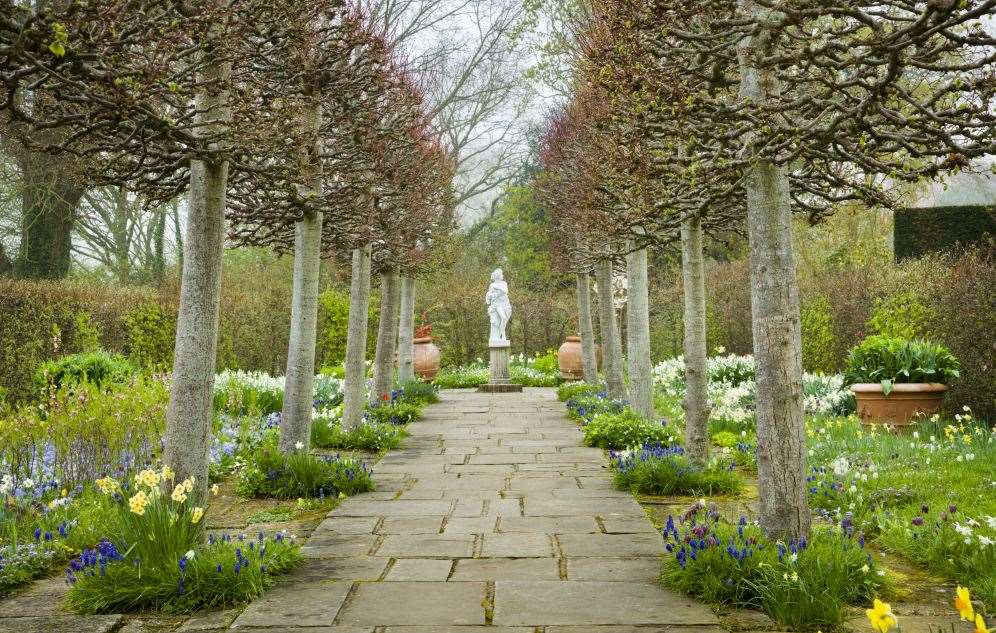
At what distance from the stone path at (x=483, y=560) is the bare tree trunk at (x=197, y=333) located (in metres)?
0.88

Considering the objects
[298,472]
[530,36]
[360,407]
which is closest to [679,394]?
[360,407]

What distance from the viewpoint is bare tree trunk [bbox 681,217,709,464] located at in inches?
246

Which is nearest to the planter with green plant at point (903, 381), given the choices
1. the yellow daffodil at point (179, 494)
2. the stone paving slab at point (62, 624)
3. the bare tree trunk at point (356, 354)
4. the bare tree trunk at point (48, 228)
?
the bare tree trunk at point (356, 354)

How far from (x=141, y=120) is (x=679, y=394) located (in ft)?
35.7

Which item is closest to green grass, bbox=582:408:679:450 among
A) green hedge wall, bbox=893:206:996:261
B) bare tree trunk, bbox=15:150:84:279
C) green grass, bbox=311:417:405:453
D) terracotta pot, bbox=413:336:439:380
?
green grass, bbox=311:417:405:453

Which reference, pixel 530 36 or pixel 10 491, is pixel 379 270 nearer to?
pixel 10 491

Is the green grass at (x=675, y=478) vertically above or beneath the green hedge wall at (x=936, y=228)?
beneath

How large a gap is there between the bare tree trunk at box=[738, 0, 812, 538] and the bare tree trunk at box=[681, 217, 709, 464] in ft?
6.67

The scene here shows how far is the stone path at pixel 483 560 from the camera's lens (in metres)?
3.49

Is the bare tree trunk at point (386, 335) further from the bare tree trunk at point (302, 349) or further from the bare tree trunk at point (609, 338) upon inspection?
the bare tree trunk at point (302, 349)

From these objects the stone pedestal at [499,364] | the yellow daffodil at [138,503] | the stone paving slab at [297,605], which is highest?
the stone pedestal at [499,364]

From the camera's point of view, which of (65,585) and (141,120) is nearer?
(141,120)

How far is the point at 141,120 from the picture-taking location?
3.55 m

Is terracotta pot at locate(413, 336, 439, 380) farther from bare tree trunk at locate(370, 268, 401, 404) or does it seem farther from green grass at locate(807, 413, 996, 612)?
green grass at locate(807, 413, 996, 612)
